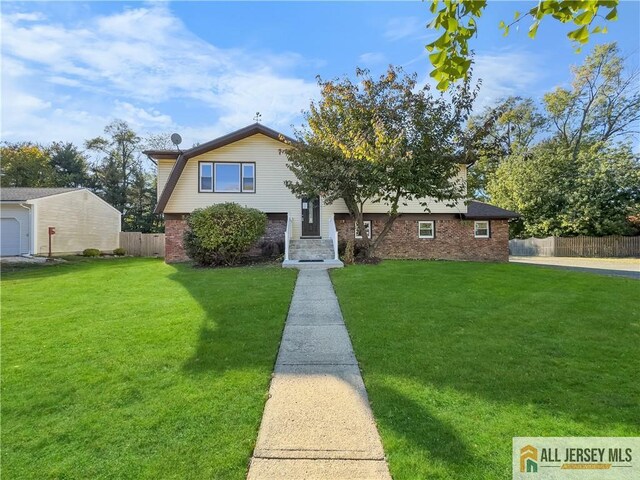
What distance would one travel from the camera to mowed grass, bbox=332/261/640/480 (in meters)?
2.93

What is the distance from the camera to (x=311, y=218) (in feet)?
56.5

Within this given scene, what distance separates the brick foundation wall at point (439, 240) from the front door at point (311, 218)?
988mm

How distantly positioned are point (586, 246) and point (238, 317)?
29757 mm

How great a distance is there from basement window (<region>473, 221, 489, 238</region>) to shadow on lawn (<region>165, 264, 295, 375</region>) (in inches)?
425

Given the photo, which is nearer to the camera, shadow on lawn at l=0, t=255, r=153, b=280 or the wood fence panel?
shadow on lawn at l=0, t=255, r=153, b=280

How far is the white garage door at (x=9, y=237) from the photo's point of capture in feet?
63.8

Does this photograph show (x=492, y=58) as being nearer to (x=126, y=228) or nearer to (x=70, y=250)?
(x=70, y=250)

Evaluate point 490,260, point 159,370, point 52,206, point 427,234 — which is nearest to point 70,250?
point 52,206

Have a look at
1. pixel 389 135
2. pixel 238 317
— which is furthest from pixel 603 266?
pixel 238 317

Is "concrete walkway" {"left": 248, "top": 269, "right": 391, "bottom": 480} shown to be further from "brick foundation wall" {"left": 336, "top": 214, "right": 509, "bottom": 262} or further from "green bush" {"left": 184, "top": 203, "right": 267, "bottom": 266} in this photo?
"brick foundation wall" {"left": 336, "top": 214, "right": 509, "bottom": 262}

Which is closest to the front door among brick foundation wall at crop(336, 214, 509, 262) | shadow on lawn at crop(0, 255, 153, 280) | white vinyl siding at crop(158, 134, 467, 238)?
white vinyl siding at crop(158, 134, 467, 238)

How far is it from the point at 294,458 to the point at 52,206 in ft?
76.6

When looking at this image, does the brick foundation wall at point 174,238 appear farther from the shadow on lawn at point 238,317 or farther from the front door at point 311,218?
the front door at point 311,218

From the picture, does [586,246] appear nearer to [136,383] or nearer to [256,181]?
[256,181]
